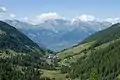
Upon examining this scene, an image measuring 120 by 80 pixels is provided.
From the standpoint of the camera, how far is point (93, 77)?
283ft

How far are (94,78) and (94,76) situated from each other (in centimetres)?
75

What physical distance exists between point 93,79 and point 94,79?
2.37 ft

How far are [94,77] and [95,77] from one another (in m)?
0.28

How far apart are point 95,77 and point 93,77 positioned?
0.65 meters

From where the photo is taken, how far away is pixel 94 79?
281 feet

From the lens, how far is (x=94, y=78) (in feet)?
282

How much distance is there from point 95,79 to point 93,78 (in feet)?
3.30

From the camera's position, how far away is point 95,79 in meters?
85.4

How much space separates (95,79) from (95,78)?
444 mm

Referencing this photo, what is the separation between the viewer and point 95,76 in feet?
283

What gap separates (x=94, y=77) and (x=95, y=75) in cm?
72

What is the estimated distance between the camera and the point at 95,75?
284 feet

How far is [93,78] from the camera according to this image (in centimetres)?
8625

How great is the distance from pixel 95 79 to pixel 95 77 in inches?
31.3
